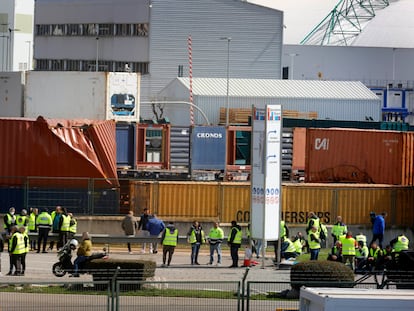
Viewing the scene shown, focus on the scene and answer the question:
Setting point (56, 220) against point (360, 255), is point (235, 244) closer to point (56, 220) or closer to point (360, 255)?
point (360, 255)

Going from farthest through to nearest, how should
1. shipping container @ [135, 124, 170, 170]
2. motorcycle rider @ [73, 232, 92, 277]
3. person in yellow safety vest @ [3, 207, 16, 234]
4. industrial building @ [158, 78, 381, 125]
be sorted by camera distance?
industrial building @ [158, 78, 381, 125], shipping container @ [135, 124, 170, 170], person in yellow safety vest @ [3, 207, 16, 234], motorcycle rider @ [73, 232, 92, 277]

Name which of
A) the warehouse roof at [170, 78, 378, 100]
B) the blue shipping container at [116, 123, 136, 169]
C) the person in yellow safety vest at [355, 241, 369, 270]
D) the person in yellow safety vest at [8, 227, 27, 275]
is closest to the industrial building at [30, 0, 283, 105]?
the warehouse roof at [170, 78, 378, 100]

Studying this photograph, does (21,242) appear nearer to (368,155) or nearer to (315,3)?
(368,155)

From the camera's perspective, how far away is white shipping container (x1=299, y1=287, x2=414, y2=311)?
15.2 metres

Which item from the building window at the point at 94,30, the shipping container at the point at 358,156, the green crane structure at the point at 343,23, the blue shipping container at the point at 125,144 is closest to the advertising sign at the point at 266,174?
the shipping container at the point at 358,156

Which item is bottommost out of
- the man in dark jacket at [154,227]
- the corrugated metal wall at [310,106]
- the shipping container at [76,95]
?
the man in dark jacket at [154,227]

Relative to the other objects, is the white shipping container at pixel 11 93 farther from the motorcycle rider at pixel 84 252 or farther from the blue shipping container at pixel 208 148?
the motorcycle rider at pixel 84 252

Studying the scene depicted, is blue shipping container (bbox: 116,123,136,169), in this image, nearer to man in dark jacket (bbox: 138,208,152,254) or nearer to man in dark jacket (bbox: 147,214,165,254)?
man in dark jacket (bbox: 138,208,152,254)

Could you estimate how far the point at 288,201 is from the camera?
131ft

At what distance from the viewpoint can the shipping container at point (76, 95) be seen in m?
45.6

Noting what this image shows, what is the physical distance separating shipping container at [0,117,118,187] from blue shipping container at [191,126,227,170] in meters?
6.13

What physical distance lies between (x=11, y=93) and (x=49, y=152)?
9774 millimetres

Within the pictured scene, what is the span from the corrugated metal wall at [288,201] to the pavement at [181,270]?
3760 mm

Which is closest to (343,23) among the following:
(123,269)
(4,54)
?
(4,54)
